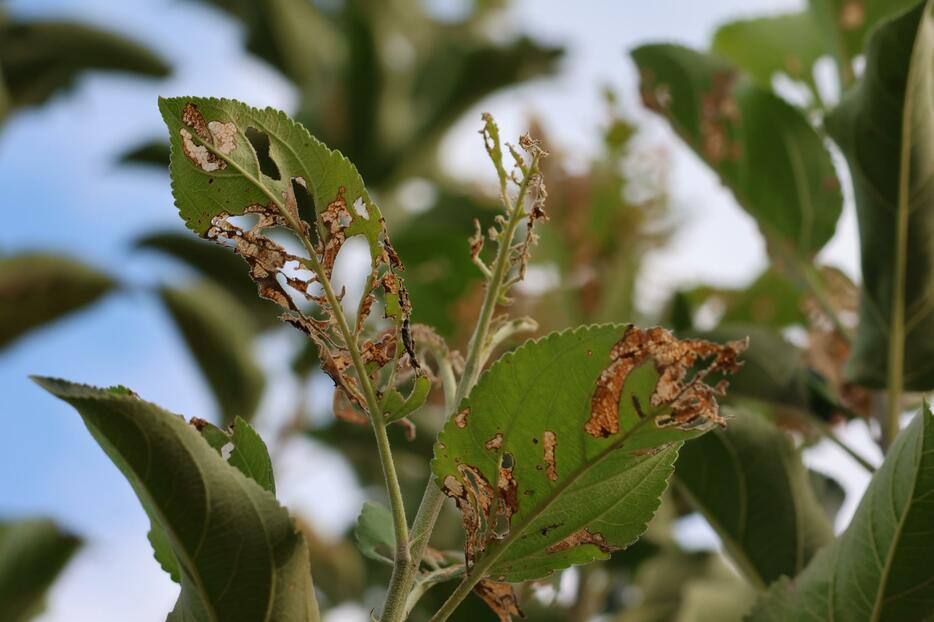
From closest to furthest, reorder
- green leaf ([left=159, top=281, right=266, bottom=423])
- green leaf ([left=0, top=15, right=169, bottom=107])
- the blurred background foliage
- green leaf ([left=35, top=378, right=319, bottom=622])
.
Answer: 1. green leaf ([left=35, top=378, right=319, bottom=622])
2. the blurred background foliage
3. green leaf ([left=159, top=281, right=266, bottom=423])
4. green leaf ([left=0, top=15, right=169, bottom=107])

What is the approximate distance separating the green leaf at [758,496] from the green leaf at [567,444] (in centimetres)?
35

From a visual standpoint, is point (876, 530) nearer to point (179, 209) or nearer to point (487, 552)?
point (487, 552)

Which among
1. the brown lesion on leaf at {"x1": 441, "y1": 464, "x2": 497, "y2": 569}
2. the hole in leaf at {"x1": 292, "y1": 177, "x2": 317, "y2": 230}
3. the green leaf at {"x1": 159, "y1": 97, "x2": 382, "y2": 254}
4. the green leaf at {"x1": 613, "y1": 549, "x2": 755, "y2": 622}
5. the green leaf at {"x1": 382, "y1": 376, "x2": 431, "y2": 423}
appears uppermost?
the green leaf at {"x1": 159, "y1": 97, "x2": 382, "y2": 254}

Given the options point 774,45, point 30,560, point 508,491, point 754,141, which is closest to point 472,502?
point 508,491

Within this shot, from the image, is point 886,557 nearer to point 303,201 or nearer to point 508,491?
point 508,491

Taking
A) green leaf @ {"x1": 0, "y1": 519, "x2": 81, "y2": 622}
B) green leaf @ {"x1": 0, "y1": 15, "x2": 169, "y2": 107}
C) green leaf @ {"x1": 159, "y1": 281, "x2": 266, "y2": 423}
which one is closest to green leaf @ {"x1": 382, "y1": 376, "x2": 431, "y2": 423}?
green leaf @ {"x1": 0, "y1": 519, "x2": 81, "y2": 622}

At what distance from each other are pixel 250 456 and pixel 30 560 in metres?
1.61

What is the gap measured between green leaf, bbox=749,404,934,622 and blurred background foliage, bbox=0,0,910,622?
19 cm

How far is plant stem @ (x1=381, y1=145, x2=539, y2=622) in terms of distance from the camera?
1.64ft

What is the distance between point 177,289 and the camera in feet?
9.83

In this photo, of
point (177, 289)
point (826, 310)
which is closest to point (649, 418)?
point (826, 310)

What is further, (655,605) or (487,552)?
(655,605)

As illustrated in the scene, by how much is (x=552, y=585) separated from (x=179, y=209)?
0.42m

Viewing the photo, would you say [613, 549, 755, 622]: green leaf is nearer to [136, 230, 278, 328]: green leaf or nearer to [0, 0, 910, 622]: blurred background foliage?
[0, 0, 910, 622]: blurred background foliage
